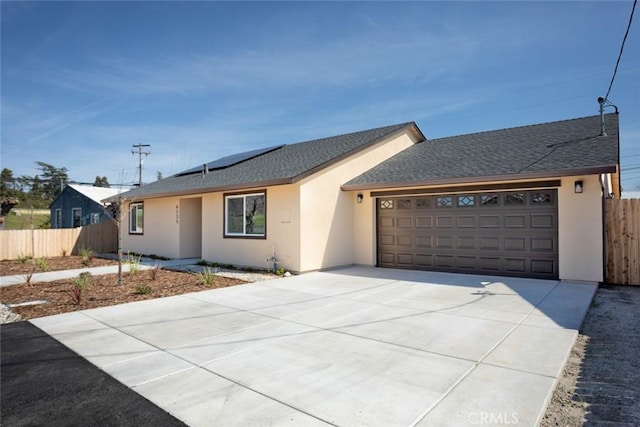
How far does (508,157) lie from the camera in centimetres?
980

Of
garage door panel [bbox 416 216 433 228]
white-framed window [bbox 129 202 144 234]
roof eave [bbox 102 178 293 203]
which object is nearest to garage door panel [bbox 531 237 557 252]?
garage door panel [bbox 416 216 433 228]

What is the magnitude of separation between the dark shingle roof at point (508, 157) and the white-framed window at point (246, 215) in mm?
2776

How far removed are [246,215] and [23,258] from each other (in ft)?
31.9

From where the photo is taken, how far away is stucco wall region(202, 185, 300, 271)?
1026cm

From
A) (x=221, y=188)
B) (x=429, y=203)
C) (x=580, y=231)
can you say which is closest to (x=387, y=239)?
(x=429, y=203)

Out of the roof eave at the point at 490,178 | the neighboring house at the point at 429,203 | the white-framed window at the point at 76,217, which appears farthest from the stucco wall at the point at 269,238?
the white-framed window at the point at 76,217

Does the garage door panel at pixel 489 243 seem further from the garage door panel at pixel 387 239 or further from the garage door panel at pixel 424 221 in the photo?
the garage door panel at pixel 387 239

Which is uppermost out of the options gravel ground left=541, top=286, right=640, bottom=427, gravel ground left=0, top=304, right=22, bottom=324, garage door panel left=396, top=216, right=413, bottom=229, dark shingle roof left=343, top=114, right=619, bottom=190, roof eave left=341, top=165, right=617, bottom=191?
dark shingle roof left=343, top=114, right=619, bottom=190

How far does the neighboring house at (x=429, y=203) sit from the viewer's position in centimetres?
836

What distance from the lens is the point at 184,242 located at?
1459 centimetres

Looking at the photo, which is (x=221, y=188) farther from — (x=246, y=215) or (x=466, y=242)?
(x=466, y=242)

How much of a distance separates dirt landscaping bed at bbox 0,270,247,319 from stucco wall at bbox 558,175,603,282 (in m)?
7.68

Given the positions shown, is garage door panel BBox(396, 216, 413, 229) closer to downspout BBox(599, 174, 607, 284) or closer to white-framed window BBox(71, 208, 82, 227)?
downspout BBox(599, 174, 607, 284)

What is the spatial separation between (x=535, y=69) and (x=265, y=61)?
364 inches
